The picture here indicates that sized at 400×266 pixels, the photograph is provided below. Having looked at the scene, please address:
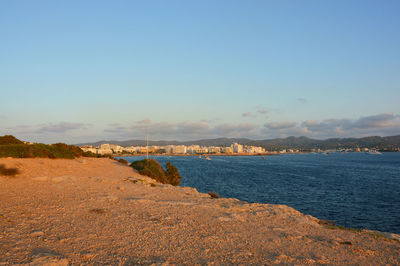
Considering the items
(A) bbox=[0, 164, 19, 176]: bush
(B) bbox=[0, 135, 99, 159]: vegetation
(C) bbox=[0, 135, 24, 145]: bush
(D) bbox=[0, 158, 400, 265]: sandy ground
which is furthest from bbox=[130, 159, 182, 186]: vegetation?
(D) bbox=[0, 158, 400, 265]: sandy ground

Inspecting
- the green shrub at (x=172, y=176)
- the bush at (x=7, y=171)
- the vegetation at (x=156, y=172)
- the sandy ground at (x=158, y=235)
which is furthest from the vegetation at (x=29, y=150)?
the green shrub at (x=172, y=176)

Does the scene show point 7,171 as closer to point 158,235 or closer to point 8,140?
point 158,235

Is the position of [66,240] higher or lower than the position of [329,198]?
higher

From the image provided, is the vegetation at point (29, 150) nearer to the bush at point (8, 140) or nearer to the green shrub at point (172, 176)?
the bush at point (8, 140)

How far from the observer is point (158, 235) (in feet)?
26.2

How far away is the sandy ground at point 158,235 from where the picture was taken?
6309 mm

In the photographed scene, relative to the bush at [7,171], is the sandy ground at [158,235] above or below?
below

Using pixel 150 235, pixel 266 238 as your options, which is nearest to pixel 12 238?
pixel 150 235

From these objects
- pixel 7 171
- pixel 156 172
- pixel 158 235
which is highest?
pixel 7 171

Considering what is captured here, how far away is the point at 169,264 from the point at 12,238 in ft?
14.5

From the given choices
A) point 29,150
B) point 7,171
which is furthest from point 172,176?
point 7,171

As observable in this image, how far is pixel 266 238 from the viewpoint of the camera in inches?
344

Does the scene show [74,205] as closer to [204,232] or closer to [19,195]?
[19,195]

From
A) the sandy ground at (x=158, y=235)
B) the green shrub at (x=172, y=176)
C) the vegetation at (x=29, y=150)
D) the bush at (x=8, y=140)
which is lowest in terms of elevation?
the green shrub at (x=172, y=176)
